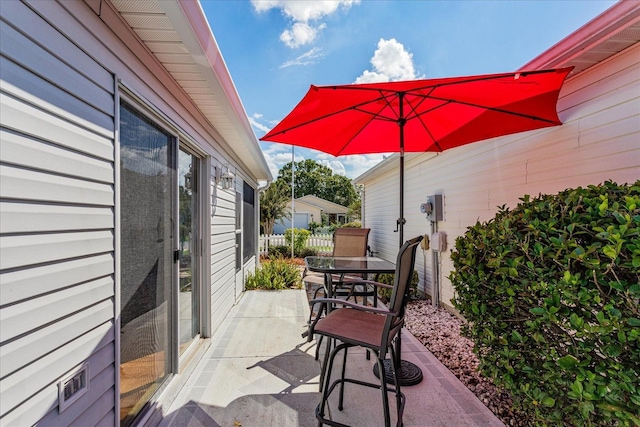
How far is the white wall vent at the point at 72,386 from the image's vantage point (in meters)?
1.25

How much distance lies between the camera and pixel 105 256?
1557 mm

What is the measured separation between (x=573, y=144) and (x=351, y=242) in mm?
3097

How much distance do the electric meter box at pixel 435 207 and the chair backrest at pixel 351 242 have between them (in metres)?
1.07

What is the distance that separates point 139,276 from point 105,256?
453 mm

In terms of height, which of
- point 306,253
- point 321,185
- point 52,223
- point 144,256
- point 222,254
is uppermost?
point 321,185

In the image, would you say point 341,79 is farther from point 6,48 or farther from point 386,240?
point 6,48

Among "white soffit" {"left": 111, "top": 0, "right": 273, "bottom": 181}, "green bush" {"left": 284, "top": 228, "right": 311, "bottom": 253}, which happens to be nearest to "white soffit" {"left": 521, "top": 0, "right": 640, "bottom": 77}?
"white soffit" {"left": 111, "top": 0, "right": 273, "bottom": 181}

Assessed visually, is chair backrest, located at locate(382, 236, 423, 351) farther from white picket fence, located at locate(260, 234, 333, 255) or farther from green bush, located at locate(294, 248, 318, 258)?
green bush, located at locate(294, 248, 318, 258)

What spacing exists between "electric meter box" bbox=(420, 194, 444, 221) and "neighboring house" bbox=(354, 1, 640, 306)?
0.09 meters

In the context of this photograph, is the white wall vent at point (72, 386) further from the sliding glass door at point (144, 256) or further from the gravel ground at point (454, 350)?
the gravel ground at point (454, 350)

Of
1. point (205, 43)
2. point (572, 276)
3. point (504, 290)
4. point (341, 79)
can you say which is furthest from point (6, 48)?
point (341, 79)

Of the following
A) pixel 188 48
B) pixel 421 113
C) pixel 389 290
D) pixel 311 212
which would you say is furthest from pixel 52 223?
pixel 311 212

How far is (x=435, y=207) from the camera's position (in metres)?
4.93

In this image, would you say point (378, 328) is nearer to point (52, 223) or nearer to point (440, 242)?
point (52, 223)
